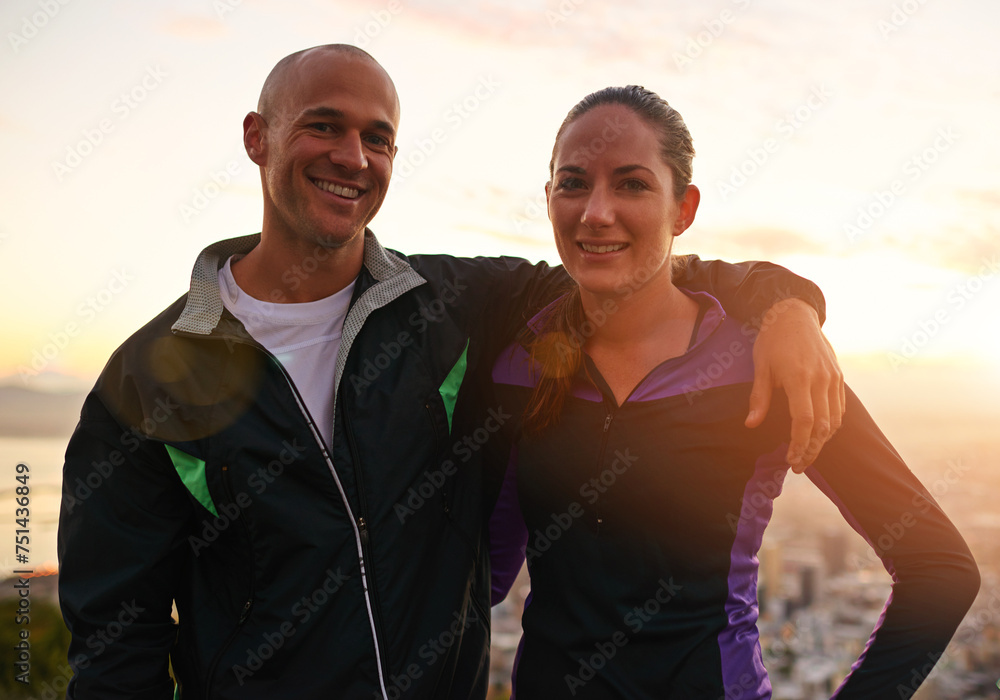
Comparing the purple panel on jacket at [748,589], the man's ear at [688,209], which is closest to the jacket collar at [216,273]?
the man's ear at [688,209]

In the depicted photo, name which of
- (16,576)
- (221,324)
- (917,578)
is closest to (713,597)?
(917,578)

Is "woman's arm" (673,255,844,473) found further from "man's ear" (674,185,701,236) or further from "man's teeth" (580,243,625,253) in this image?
"man's teeth" (580,243,625,253)

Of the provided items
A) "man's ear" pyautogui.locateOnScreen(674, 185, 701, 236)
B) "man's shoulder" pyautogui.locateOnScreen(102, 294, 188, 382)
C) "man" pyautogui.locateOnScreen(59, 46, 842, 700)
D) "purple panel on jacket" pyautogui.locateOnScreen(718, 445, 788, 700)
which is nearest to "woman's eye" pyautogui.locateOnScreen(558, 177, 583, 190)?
"man's ear" pyautogui.locateOnScreen(674, 185, 701, 236)

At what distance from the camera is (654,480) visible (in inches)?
76.1

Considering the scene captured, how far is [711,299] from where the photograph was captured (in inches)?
86.7

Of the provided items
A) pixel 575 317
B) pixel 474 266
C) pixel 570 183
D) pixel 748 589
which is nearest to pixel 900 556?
pixel 748 589

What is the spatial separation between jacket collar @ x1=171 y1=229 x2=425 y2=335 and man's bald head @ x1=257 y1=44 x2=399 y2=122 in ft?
1.49

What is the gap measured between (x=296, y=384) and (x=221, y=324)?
11.2 inches

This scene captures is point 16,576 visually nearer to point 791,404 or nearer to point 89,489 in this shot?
point 89,489

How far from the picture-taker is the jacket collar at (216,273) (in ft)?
6.89

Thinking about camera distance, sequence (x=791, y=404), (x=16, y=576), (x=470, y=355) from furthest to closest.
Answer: (x=16, y=576) < (x=470, y=355) < (x=791, y=404)

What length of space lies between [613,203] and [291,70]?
4.00 ft

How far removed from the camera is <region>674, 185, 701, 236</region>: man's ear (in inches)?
87.1

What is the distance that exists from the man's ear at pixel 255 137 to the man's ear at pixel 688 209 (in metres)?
1.43
